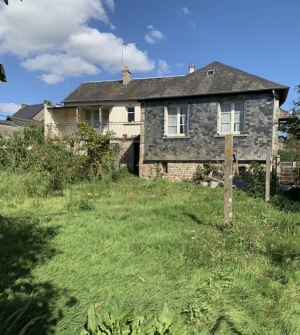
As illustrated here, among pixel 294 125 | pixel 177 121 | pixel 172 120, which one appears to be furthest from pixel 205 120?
pixel 294 125

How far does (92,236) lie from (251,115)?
1119 centimetres

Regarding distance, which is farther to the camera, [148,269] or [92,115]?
[92,115]

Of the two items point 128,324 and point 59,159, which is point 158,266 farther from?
point 59,159

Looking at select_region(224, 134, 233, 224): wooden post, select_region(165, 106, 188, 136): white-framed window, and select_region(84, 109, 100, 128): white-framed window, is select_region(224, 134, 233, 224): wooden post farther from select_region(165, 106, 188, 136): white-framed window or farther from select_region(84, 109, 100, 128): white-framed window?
select_region(84, 109, 100, 128): white-framed window

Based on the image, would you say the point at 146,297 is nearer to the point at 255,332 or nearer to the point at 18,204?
Answer: the point at 255,332

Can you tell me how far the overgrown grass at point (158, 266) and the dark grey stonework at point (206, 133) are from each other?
7339 millimetres

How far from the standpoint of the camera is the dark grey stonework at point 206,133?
14.0 metres

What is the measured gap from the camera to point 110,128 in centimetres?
2186

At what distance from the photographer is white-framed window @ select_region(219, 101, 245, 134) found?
14.5 m

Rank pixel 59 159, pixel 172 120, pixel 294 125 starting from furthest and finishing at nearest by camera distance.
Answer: pixel 172 120 < pixel 59 159 < pixel 294 125

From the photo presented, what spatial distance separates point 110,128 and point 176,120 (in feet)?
24.3

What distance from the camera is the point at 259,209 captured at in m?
8.29

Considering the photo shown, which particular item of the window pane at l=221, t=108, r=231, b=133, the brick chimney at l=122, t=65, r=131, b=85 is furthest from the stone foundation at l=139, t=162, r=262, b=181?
the brick chimney at l=122, t=65, r=131, b=85

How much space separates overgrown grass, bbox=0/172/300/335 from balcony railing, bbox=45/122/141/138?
13915 millimetres
